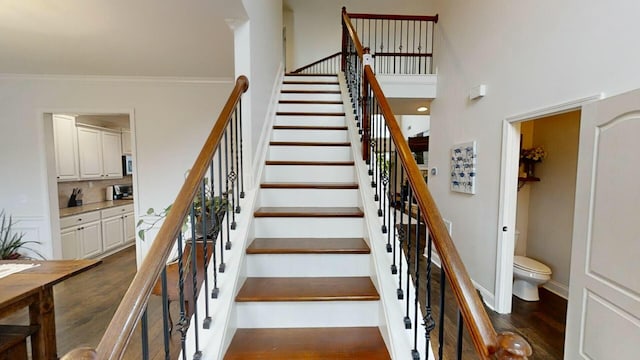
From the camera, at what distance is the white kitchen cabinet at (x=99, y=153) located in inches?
193

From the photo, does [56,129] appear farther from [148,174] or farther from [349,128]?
[349,128]

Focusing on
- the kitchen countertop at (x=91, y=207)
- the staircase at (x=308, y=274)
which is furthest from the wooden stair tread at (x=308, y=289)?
the kitchen countertop at (x=91, y=207)

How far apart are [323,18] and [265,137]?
506 cm

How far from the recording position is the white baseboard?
3165 mm

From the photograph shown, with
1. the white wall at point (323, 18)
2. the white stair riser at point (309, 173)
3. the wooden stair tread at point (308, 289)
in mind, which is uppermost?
the white wall at point (323, 18)

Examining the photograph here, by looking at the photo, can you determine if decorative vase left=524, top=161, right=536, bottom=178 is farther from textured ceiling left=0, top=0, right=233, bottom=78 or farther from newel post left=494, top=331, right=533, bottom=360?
textured ceiling left=0, top=0, right=233, bottom=78

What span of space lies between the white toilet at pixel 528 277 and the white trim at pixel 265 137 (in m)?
2.95

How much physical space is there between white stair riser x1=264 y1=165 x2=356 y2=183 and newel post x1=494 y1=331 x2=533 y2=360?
188 centimetres

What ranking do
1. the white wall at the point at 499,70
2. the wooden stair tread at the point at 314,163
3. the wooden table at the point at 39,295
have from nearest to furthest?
1. the wooden table at the point at 39,295
2. the white wall at the point at 499,70
3. the wooden stair tread at the point at 314,163

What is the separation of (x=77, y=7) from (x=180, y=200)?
6.66 feet

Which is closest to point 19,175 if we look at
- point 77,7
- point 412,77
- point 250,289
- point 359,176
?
point 77,7

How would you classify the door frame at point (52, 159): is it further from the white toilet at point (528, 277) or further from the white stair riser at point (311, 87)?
the white toilet at point (528, 277)

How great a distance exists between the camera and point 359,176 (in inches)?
89.0

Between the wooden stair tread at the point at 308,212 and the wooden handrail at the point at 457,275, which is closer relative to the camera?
the wooden handrail at the point at 457,275
